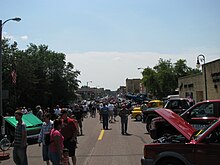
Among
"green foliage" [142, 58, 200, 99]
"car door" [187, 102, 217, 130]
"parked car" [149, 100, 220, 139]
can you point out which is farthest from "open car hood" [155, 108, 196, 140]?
"green foliage" [142, 58, 200, 99]

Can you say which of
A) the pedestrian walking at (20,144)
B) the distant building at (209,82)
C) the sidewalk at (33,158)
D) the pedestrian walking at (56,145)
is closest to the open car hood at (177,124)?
the pedestrian walking at (56,145)

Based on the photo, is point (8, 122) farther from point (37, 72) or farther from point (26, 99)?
point (37, 72)

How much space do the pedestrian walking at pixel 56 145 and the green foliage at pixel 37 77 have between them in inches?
1348

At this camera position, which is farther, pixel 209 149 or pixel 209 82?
pixel 209 82

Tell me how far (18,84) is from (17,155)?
1424 inches

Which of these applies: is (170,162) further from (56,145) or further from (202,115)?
(202,115)

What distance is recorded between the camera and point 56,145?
7.24 metres

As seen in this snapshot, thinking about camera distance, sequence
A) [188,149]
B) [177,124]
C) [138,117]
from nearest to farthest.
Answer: [188,149]
[177,124]
[138,117]

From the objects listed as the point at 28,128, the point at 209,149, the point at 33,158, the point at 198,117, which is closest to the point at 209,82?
the point at 198,117

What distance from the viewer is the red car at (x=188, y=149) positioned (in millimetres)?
6152

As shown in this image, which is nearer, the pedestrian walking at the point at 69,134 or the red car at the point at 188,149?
the red car at the point at 188,149

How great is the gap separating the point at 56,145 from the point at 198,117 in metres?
6.84

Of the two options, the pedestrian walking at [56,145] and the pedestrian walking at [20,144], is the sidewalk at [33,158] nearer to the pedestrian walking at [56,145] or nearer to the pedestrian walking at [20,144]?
the pedestrian walking at [20,144]

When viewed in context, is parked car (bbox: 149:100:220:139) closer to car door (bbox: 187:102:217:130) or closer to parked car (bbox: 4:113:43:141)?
car door (bbox: 187:102:217:130)
